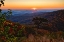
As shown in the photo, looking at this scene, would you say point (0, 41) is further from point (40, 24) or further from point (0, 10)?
point (40, 24)

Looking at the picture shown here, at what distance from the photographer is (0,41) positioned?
10.8 metres

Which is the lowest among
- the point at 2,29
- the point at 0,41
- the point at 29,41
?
the point at 29,41

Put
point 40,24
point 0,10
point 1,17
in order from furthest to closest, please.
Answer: point 40,24
point 1,17
point 0,10

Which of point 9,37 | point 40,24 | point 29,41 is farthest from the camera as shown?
point 40,24

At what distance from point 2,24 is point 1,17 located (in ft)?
1.25

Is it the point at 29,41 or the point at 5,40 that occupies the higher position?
the point at 5,40

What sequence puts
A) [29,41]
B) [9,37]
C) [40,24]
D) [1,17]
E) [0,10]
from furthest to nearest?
1. [40,24]
2. [29,41]
3. [9,37]
4. [1,17]
5. [0,10]

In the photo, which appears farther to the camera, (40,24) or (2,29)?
(40,24)

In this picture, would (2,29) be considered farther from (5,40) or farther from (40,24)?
(40,24)

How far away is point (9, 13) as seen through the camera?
36.0 ft

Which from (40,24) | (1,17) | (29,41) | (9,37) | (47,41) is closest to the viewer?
(1,17)

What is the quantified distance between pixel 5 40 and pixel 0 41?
0.28 metres

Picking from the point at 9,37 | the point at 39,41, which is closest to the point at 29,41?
the point at 39,41

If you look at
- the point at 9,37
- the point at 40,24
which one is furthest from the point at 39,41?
the point at 40,24
